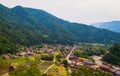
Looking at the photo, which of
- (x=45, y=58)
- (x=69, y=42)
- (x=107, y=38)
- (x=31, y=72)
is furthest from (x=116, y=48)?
(x=107, y=38)

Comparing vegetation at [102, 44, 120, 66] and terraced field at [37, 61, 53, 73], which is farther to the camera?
vegetation at [102, 44, 120, 66]

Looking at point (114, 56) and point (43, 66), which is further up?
point (114, 56)

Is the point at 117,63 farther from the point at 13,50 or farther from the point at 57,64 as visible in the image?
the point at 13,50

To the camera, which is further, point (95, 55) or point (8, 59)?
point (95, 55)

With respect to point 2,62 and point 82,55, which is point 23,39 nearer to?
point 82,55

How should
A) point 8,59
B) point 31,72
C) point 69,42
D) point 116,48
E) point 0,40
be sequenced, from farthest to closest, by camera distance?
point 69,42 → point 0,40 → point 116,48 → point 8,59 → point 31,72

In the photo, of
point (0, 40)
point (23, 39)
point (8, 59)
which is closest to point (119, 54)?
point (8, 59)

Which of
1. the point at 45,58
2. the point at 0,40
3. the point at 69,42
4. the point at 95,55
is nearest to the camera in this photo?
the point at 45,58

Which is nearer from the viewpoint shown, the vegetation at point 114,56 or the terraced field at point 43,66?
the terraced field at point 43,66

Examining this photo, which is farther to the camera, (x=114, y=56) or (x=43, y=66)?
(x=114, y=56)
